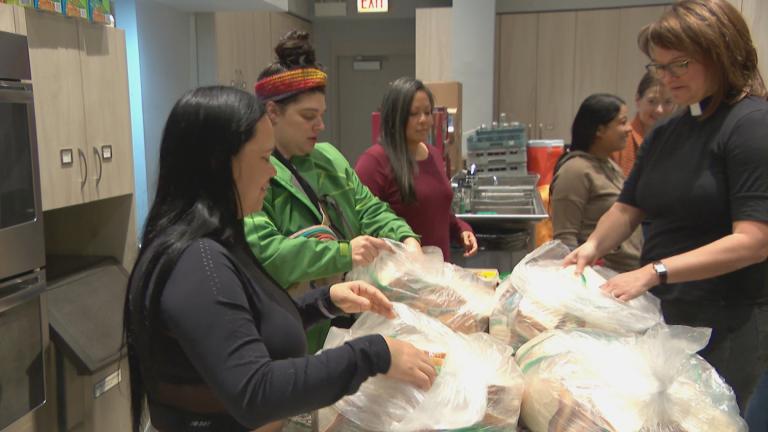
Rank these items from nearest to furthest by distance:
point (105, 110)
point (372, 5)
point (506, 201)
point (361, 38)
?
point (105, 110)
point (506, 201)
point (372, 5)
point (361, 38)

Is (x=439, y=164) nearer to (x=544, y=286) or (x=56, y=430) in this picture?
(x=544, y=286)

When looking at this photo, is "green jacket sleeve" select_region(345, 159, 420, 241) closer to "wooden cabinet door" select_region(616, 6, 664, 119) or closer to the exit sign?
"wooden cabinet door" select_region(616, 6, 664, 119)

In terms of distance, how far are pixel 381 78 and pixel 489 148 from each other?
2.71m

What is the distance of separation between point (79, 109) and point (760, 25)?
2488 millimetres

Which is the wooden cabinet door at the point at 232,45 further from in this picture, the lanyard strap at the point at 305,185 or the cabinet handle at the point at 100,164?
the lanyard strap at the point at 305,185

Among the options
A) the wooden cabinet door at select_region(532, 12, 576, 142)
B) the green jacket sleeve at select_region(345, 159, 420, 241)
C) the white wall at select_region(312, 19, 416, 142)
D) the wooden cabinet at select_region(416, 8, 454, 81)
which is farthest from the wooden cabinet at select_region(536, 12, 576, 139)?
the green jacket sleeve at select_region(345, 159, 420, 241)

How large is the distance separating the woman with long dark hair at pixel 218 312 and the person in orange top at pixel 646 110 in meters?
2.27

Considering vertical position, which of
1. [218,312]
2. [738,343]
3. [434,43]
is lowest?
[738,343]

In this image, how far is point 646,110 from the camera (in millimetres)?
3068

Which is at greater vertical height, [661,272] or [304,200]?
[304,200]

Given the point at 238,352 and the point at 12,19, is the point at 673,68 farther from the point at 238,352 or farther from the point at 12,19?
the point at 12,19

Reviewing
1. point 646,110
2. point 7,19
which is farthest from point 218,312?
point 646,110

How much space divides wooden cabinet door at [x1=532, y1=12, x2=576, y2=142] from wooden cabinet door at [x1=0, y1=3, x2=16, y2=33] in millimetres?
4670

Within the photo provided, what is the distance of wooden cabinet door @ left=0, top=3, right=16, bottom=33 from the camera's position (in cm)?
187
